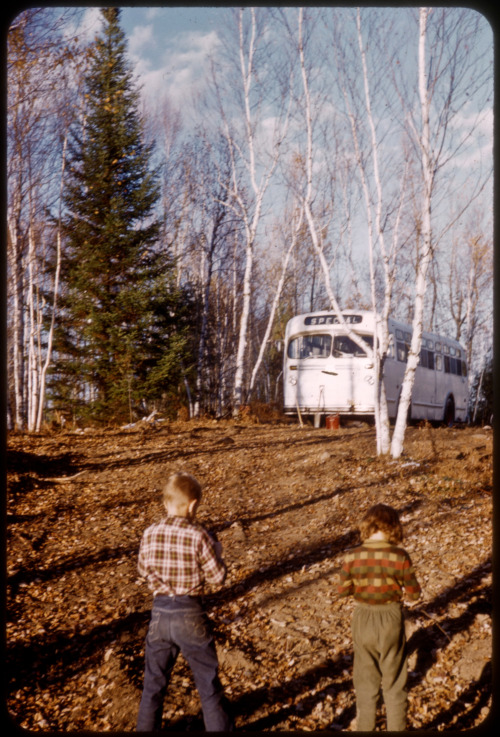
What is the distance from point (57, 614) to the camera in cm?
438

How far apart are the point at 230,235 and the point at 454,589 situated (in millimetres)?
17296

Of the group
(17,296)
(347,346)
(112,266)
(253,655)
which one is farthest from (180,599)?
(17,296)

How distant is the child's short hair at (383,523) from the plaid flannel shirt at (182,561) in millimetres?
725

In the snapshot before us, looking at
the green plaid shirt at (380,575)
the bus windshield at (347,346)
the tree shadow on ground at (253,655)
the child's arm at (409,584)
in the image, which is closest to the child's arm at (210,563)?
the green plaid shirt at (380,575)

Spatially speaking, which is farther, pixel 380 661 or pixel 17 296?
pixel 17 296

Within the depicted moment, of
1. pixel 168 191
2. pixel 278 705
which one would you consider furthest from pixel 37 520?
pixel 168 191

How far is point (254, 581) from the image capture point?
5078 mm

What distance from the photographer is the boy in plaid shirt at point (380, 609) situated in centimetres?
271

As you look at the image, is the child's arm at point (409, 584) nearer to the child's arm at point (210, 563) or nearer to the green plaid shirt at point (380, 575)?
the green plaid shirt at point (380, 575)

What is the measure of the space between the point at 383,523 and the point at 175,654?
46.3 inches

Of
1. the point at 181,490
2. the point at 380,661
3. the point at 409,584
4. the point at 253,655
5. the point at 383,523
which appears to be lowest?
the point at 253,655

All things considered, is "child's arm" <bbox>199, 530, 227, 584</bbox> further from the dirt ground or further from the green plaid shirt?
the dirt ground

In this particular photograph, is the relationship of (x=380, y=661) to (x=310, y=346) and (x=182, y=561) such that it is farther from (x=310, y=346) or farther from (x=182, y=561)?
(x=310, y=346)

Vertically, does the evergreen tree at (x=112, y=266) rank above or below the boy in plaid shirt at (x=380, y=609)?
above
